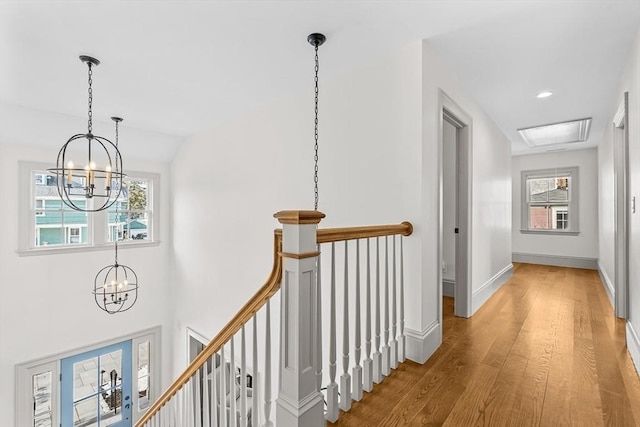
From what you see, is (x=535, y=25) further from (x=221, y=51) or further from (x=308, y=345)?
(x=308, y=345)

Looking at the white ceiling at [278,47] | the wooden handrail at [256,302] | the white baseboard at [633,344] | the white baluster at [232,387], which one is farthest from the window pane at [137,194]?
the white baseboard at [633,344]

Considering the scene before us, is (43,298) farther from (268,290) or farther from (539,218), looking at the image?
(539,218)

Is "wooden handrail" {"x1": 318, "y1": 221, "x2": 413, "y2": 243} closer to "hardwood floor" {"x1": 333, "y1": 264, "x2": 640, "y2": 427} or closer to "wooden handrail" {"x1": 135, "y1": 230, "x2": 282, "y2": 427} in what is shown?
"wooden handrail" {"x1": 135, "y1": 230, "x2": 282, "y2": 427}

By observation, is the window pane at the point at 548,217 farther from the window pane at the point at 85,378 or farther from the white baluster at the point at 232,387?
the window pane at the point at 85,378

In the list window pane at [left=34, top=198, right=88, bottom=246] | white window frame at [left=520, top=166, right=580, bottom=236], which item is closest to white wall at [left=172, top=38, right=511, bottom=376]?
window pane at [left=34, top=198, right=88, bottom=246]

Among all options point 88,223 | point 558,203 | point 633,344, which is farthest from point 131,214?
point 558,203

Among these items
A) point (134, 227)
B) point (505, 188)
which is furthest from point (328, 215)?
point (134, 227)

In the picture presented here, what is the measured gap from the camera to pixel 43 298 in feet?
15.0

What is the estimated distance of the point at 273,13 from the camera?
6.64 ft

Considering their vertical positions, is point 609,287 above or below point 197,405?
above

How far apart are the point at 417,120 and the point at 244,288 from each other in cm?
298

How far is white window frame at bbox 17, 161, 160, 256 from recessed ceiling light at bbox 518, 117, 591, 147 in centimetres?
620

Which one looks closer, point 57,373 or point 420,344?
point 420,344

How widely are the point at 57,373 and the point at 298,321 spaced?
560cm
